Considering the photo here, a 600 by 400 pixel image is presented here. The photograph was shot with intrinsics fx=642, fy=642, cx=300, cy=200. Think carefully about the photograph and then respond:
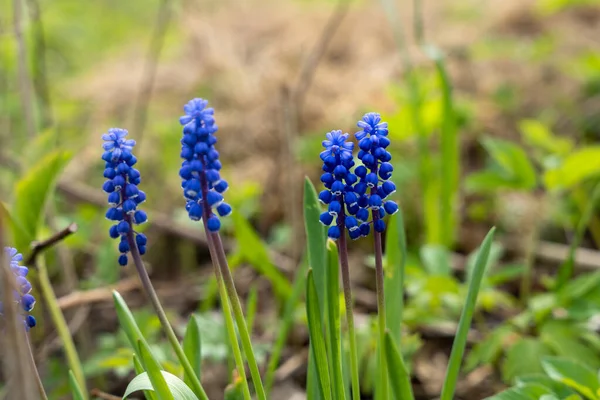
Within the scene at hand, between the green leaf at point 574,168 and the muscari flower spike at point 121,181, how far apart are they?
1.69 m

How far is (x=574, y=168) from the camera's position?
2377mm

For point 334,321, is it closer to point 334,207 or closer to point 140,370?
point 334,207

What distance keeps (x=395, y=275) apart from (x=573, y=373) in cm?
51

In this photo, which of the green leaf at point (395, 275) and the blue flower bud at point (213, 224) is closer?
the blue flower bud at point (213, 224)

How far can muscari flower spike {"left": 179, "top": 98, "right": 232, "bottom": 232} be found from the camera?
117 cm

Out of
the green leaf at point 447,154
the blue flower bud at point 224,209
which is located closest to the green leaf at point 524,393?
the blue flower bud at point 224,209

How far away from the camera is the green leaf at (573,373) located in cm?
160

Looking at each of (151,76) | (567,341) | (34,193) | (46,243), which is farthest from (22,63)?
(567,341)

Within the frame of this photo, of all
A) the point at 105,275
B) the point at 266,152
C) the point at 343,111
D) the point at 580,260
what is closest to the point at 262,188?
the point at 266,152

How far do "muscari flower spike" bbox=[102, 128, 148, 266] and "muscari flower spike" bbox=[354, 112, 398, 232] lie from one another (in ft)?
1.41

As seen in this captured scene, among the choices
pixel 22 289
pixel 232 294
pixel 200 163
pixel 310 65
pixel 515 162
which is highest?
pixel 310 65

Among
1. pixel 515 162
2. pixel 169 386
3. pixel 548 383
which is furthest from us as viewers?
pixel 515 162

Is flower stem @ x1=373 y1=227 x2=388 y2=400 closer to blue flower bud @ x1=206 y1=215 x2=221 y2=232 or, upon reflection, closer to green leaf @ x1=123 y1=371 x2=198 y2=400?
blue flower bud @ x1=206 y1=215 x2=221 y2=232

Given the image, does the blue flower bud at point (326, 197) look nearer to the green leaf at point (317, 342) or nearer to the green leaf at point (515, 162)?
the green leaf at point (317, 342)
